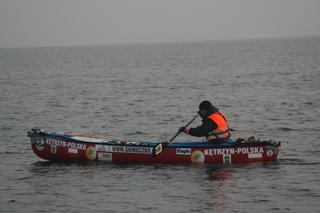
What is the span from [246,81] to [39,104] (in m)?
22.5

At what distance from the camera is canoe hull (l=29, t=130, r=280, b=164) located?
19.8 metres

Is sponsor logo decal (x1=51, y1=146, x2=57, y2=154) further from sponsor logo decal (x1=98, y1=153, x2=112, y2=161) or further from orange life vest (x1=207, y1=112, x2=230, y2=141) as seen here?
orange life vest (x1=207, y1=112, x2=230, y2=141)

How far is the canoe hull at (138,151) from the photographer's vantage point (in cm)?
1981

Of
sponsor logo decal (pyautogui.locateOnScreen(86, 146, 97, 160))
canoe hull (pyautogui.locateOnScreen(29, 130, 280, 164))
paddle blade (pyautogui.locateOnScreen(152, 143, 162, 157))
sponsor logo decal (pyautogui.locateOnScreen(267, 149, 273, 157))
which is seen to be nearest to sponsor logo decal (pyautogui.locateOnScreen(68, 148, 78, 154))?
canoe hull (pyautogui.locateOnScreen(29, 130, 280, 164))

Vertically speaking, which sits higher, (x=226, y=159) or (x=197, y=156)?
(x=197, y=156)

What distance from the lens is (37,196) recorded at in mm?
16969

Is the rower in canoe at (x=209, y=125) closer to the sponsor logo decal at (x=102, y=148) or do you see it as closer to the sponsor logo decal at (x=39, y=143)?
the sponsor logo decal at (x=102, y=148)

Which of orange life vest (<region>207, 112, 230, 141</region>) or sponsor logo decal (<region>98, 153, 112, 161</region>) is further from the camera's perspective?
sponsor logo decal (<region>98, 153, 112, 161</region>)

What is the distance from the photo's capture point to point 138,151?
2022cm

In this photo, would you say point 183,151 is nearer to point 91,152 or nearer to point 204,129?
point 204,129

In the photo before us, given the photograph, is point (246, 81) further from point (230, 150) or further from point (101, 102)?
point (230, 150)

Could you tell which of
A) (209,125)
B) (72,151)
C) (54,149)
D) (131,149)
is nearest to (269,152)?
(209,125)

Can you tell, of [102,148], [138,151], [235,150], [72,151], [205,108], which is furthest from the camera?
[72,151]

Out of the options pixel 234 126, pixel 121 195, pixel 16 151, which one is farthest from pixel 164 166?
pixel 234 126
